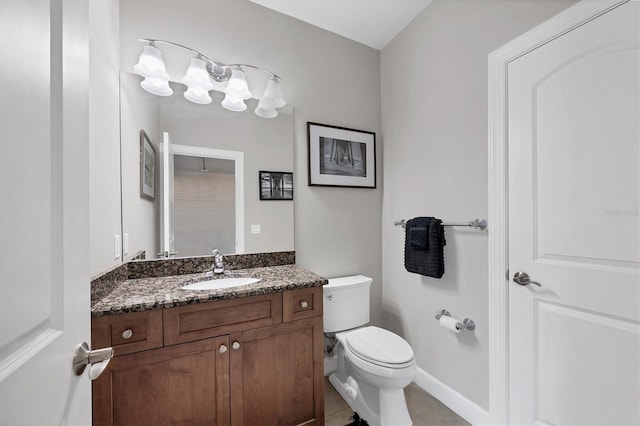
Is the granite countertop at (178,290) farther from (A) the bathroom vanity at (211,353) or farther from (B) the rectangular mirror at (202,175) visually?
(B) the rectangular mirror at (202,175)

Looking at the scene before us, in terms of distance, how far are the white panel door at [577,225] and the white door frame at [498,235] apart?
0.10 feet

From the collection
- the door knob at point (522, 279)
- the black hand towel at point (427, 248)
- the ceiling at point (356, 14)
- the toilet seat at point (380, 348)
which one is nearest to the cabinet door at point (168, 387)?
the toilet seat at point (380, 348)

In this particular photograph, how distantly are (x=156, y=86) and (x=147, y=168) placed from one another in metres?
0.47

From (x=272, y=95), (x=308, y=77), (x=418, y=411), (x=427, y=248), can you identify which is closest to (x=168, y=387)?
(x=418, y=411)

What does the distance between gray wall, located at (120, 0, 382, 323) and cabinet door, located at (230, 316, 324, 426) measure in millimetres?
647

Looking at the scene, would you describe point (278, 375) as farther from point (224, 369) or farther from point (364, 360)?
point (364, 360)

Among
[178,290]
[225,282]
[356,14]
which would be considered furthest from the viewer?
[356,14]

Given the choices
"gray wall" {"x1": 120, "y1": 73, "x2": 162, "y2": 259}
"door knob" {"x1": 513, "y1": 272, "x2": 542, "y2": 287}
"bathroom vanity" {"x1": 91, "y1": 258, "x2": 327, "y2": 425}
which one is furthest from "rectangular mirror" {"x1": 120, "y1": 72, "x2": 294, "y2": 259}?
"door knob" {"x1": 513, "y1": 272, "x2": 542, "y2": 287}

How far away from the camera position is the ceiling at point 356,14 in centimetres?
182

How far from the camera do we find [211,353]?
1.19 metres

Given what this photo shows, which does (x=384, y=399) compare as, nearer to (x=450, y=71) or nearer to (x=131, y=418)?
(x=131, y=418)

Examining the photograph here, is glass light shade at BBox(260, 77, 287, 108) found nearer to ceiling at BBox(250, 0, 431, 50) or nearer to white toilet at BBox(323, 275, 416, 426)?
ceiling at BBox(250, 0, 431, 50)

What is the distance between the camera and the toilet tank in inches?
70.9

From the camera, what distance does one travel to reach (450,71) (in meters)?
1.69
